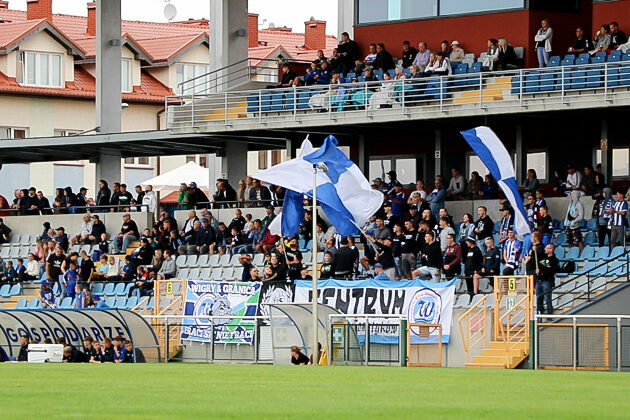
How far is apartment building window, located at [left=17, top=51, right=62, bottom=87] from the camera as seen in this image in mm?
69375

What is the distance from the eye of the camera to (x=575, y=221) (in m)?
33.0

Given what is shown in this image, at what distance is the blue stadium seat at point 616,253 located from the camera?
31.3 meters

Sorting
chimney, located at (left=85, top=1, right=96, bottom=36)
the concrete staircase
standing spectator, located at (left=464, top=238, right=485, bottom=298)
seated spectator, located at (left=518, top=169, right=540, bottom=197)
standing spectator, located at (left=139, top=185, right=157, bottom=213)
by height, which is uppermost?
chimney, located at (left=85, top=1, right=96, bottom=36)

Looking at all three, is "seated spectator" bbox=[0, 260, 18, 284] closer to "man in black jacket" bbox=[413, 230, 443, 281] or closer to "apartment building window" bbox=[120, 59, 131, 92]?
"man in black jacket" bbox=[413, 230, 443, 281]

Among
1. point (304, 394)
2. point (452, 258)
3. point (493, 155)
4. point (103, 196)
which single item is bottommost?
point (304, 394)

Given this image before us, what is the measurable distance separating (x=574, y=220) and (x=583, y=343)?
634 centimetres

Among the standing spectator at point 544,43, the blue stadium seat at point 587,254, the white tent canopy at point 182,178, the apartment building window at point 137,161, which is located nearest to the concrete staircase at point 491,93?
the standing spectator at point 544,43

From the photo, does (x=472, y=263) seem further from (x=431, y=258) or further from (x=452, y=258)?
(x=431, y=258)

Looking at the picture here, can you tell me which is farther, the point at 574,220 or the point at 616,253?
the point at 574,220

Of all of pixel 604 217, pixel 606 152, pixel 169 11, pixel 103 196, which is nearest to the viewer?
pixel 604 217

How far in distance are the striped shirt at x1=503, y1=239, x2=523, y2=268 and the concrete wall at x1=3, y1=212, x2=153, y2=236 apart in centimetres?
1492

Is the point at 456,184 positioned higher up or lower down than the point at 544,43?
lower down

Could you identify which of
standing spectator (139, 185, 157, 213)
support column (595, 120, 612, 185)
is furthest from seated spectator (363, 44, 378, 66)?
standing spectator (139, 185, 157, 213)

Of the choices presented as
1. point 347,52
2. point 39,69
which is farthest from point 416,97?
point 39,69
